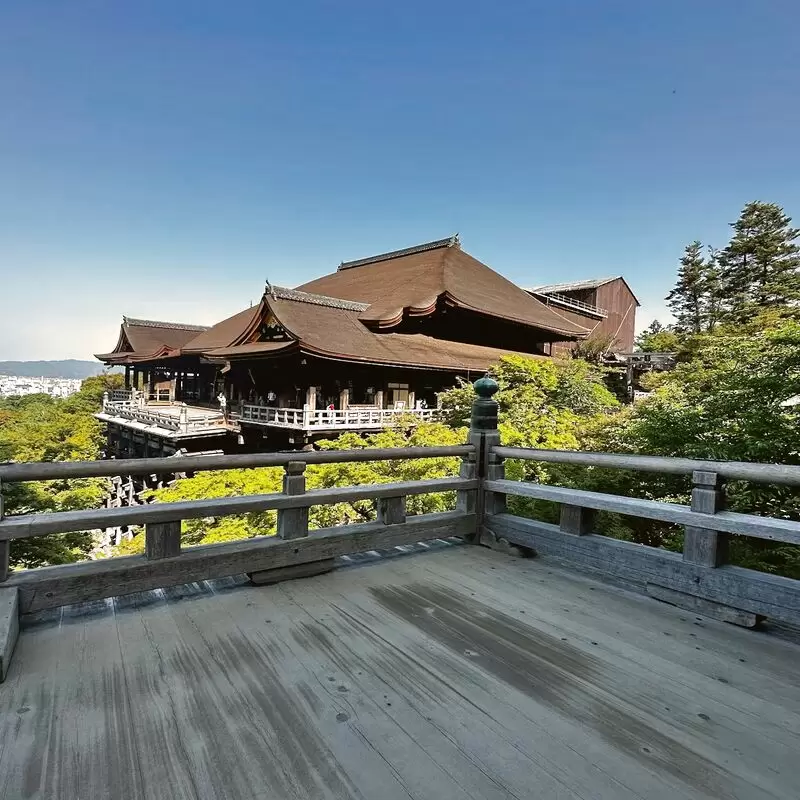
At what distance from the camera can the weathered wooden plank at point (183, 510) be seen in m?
2.15

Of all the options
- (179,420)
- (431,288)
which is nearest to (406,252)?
(431,288)

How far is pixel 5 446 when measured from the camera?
16500 mm

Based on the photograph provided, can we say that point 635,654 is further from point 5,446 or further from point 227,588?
point 5,446

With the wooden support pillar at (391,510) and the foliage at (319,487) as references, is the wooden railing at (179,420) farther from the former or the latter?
the wooden support pillar at (391,510)

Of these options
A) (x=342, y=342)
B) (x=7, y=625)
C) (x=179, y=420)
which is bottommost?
(x=179, y=420)

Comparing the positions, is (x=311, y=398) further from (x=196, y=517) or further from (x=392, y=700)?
(x=392, y=700)

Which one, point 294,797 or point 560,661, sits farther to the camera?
point 560,661

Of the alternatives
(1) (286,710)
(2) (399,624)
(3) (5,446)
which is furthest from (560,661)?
(3) (5,446)

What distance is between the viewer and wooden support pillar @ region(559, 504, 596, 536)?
3.00 metres

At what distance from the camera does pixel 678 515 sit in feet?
8.09

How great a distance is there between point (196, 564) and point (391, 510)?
1.19 m

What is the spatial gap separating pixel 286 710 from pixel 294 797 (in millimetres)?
355

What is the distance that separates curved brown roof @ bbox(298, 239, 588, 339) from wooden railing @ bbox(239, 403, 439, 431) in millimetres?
3523

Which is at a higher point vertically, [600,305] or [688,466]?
[600,305]
